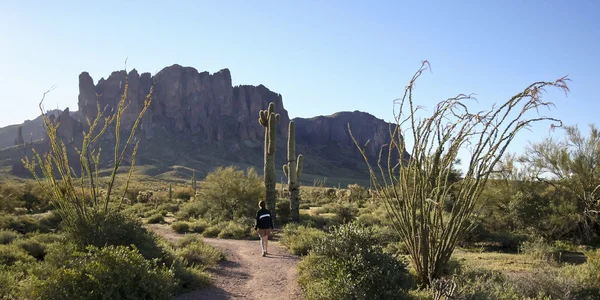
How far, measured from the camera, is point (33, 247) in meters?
10.4

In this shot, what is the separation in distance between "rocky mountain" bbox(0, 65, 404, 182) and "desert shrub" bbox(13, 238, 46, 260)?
71.6m

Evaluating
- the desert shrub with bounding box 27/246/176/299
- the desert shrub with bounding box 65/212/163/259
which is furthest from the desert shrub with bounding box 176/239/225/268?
the desert shrub with bounding box 27/246/176/299

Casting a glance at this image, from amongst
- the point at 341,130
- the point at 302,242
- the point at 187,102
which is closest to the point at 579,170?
the point at 302,242

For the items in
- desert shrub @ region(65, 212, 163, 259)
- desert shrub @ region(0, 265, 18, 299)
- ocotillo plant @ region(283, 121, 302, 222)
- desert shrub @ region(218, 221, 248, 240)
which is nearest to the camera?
desert shrub @ region(0, 265, 18, 299)

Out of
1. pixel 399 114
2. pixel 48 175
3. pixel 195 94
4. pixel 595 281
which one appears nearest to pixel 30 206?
pixel 48 175

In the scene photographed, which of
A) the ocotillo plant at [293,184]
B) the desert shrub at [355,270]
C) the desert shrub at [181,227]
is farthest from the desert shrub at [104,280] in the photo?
the ocotillo plant at [293,184]

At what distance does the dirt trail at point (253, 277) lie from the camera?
7.30m

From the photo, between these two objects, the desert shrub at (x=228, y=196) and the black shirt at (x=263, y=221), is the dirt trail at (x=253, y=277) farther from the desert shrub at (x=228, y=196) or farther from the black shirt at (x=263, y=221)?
the desert shrub at (x=228, y=196)

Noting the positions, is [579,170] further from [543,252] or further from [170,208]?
[170,208]

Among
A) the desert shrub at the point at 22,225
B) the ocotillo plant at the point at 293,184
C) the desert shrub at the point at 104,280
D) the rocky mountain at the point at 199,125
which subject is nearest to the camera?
the desert shrub at the point at 104,280

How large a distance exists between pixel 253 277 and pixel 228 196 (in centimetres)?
1207

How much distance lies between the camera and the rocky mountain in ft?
320

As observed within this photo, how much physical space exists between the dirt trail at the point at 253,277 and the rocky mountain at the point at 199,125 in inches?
2853

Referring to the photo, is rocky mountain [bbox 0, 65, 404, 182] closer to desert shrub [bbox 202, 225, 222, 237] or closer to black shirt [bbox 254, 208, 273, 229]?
desert shrub [bbox 202, 225, 222, 237]
